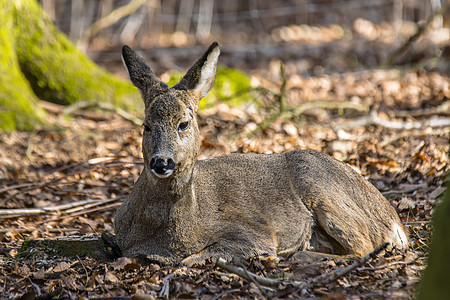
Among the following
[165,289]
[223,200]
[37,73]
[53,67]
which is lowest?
[165,289]

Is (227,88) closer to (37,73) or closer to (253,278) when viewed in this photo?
(37,73)

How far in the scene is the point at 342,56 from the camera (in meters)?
15.4

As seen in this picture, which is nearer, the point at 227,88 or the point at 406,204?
the point at 406,204

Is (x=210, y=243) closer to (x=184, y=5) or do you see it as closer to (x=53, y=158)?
(x=53, y=158)

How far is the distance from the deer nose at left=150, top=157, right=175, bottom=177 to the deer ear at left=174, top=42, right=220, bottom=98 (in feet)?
3.15

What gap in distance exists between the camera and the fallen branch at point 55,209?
6.36 meters

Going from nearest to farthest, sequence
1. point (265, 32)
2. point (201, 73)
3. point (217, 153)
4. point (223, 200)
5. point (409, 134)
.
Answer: point (201, 73) → point (223, 200) → point (217, 153) → point (409, 134) → point (265, 32)

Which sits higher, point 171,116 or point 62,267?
point 171,116

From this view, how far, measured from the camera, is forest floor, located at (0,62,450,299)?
13.8ft

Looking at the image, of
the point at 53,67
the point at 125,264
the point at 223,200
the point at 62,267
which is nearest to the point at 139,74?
the point at 223,200

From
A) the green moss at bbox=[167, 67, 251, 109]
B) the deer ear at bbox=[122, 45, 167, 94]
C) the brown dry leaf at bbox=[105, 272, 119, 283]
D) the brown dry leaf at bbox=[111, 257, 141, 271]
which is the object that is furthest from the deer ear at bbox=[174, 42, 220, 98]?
→ the green moss at bbox=[167, 67, 251, 109]

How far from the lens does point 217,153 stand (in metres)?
8.02

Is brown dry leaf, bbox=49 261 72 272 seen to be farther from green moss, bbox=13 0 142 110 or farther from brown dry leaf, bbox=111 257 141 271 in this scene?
green moss, bbox=13 0 142 110

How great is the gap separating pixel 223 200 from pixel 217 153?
8.47 ft
